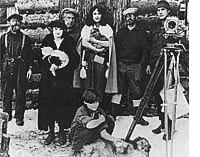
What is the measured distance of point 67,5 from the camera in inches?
55.3

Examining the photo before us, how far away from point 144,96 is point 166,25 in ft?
0.91

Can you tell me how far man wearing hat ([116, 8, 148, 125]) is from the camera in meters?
1.39

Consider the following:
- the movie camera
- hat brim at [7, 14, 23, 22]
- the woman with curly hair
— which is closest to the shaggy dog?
the woman with curly hair

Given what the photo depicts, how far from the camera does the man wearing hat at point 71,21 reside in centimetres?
140

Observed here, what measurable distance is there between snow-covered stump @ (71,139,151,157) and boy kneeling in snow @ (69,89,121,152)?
0.02 meters

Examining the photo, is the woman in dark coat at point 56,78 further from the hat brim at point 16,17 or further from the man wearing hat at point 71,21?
the hat brim at point 16,17

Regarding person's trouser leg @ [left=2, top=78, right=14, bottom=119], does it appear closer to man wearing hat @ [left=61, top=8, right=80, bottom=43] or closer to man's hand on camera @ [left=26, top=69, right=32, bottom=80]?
man's hand on camera @ [left=26, top=69, right=32, bottom=80]

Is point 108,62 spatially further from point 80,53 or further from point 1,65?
point 1,65

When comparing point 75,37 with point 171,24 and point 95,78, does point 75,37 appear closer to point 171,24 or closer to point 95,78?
point 95,78

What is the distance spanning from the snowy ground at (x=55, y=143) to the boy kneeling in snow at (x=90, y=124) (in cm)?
3

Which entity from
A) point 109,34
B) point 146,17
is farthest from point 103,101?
point 146,17

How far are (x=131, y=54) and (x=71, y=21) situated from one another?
26 centimetres

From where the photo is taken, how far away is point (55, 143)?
1423mm

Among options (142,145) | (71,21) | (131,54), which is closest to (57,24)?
(71,21)
